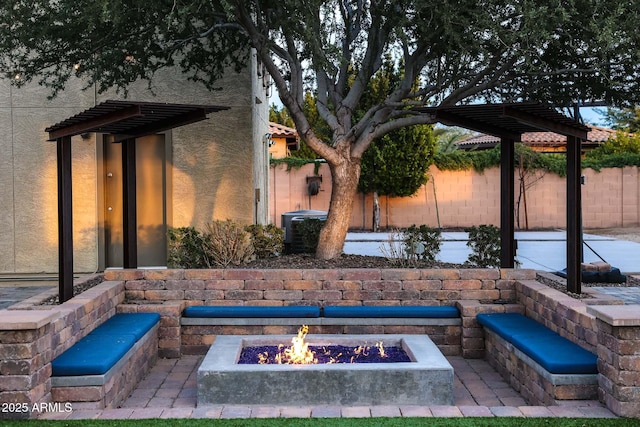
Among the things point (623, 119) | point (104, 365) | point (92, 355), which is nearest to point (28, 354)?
point (104, 365)

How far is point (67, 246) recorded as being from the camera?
689 cm

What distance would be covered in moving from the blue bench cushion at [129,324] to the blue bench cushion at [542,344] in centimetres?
342

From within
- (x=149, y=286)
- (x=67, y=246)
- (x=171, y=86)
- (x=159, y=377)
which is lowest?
(x=159, y=377)

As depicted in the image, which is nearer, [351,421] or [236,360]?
[351,421]

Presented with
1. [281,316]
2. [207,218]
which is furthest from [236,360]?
[207,218]

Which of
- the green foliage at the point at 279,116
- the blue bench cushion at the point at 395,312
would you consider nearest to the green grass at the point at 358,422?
the blue bench cushion at the point at 395,312

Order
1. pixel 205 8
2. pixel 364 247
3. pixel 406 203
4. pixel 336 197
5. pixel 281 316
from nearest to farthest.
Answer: pixel 281 316, pixel 205 8, pixel 336 197, pixel 364 247, pixel 406 203

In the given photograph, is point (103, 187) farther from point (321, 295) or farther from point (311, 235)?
point (321, 295)

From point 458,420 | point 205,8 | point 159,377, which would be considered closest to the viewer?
point 458,420

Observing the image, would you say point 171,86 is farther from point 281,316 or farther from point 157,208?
point 281,316

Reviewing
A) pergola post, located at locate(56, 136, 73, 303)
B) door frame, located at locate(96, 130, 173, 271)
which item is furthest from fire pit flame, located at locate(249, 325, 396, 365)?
door frame, located at locate(96, 130, 173, 271)

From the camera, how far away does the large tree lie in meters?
7.73

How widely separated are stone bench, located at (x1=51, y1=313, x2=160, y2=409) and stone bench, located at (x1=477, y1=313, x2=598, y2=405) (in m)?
3.38

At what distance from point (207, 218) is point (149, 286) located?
3395 mm
